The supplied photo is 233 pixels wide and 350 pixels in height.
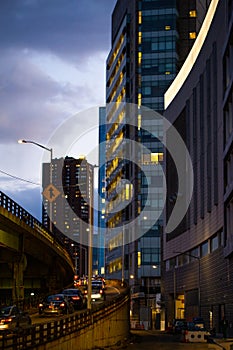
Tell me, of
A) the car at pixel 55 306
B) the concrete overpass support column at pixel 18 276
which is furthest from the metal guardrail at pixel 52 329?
the concrete overpass support column at pixel 18 276

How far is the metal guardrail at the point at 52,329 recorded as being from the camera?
28.6 meters

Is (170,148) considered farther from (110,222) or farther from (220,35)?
(110,222)

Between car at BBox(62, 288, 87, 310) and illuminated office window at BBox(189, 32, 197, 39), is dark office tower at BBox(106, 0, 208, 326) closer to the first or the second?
illuminated office window at BBox(189, 32, 197, 39)

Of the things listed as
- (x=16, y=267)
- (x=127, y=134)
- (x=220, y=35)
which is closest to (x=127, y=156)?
(x=127, y=134)

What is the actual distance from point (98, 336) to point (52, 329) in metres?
10.4

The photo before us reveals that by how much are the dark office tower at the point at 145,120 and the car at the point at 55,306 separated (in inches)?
4101

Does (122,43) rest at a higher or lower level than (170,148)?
higher

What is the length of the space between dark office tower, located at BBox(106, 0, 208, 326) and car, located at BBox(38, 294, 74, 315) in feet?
342

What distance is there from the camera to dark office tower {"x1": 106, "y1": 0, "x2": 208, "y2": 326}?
545 ft

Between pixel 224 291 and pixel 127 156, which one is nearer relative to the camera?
pixel 224 291

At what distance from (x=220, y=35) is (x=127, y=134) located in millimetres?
93894

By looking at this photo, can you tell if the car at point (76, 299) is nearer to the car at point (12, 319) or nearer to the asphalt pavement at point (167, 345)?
the asphalt pavement at point (167, 345)

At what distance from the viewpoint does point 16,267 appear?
68.6 m

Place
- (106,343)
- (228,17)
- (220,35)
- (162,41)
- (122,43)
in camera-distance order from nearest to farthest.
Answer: (106,343)
(228,17)
(220,35)
(162,41)
(122,43)
